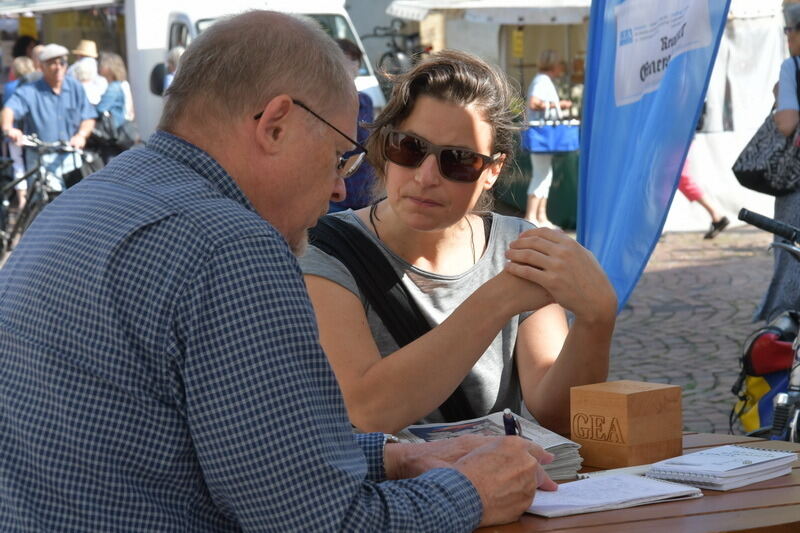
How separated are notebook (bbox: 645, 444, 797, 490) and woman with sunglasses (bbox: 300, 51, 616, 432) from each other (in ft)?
1.38

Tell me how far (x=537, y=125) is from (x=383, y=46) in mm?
10458

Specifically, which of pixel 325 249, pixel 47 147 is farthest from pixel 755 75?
pixel 325 249

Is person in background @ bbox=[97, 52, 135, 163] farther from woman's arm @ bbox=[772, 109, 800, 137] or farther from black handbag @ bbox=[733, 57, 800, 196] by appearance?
woman's arm @ bbox=[772, 109, 800, 137]

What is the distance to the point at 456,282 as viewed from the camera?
3080mm

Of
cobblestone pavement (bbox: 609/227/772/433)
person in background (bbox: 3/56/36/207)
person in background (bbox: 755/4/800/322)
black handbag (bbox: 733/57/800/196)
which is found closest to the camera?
person in background (bbox: 755/4/800/322)

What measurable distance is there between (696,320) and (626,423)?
663 cm

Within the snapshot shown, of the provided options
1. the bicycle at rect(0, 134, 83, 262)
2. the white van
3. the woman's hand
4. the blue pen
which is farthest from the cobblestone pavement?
the bicycle at rect(0, 134, 83, 262)

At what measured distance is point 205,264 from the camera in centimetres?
166

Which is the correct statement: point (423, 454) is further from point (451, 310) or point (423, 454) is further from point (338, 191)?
point (451, 310)

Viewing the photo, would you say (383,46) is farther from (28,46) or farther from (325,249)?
(325,249)

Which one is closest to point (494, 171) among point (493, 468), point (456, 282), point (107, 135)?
point (456, 282)

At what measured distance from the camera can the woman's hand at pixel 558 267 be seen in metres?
2.55

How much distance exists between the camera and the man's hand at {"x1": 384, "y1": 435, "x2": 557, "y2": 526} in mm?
1994

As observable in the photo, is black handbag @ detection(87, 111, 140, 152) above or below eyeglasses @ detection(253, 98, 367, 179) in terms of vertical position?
below
